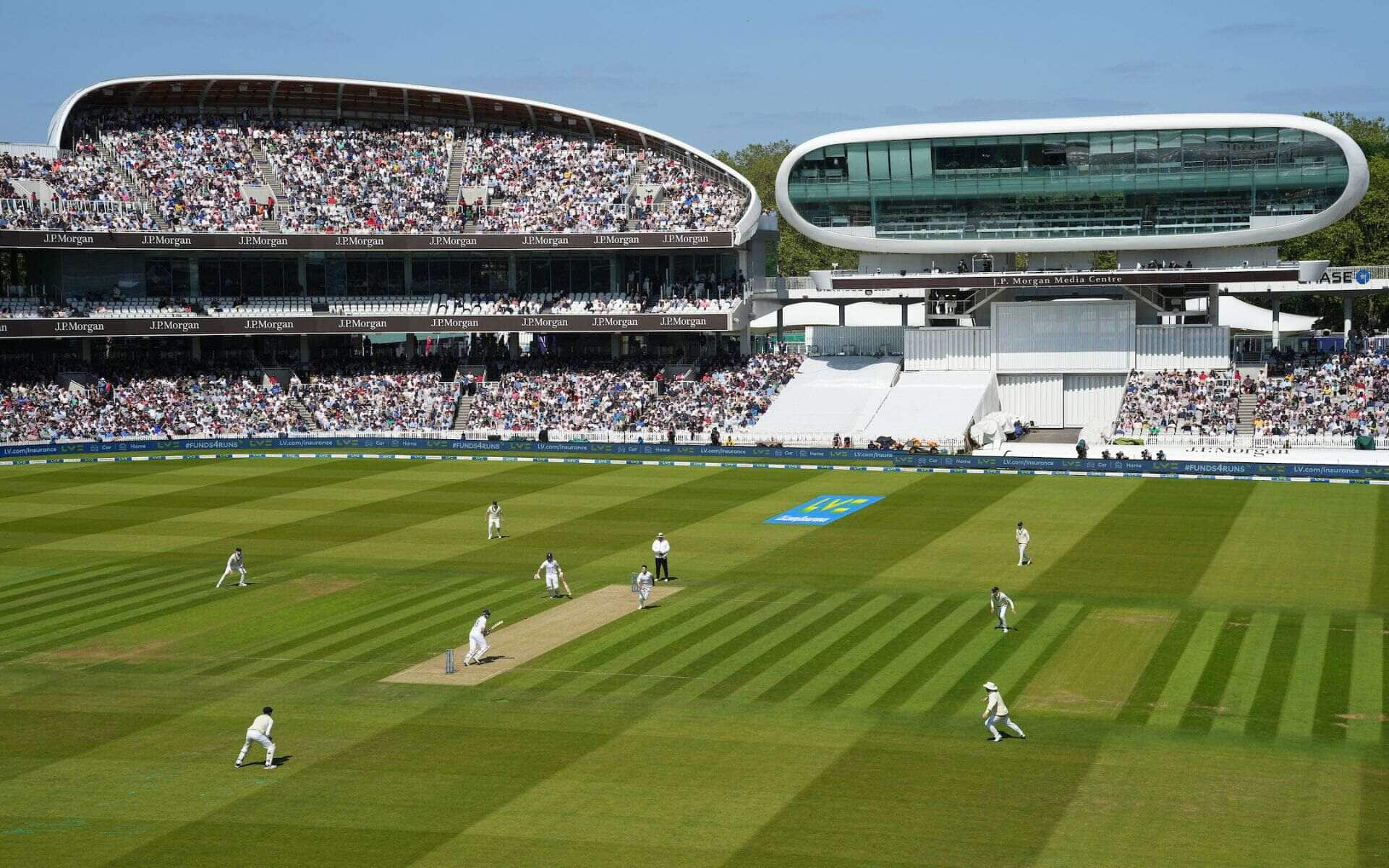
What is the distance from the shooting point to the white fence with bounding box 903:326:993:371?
7394 centimetres

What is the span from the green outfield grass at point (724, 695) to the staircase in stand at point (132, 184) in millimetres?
33694

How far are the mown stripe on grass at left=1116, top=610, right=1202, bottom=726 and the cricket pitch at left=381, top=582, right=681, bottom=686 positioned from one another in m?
11.0

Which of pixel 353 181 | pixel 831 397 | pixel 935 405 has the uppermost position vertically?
pixel 353 181

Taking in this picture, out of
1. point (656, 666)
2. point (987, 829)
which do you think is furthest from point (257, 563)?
point (987, 829)

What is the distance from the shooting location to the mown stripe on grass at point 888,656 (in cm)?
2656

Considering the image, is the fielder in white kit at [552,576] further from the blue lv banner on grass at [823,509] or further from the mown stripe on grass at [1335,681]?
the mown stripe on grass at [1335,681]

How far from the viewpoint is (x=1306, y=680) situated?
88.5ft

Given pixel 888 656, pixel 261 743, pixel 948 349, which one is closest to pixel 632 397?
pixel 948 349

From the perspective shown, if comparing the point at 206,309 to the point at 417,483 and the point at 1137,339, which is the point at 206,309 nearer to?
the point at 417,483

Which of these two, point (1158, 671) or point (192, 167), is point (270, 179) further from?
point (1158, 671)

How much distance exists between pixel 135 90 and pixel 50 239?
13.3m

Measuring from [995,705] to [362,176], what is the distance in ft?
220

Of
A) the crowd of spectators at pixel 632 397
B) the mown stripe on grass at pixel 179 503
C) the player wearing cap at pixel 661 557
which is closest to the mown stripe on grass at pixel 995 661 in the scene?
the player wearing cap at pixel 661 557

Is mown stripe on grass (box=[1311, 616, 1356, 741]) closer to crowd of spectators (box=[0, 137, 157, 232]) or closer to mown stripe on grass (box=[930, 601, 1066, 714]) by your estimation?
mown stripe on grass (box=[930, 601, 1066, 714])
